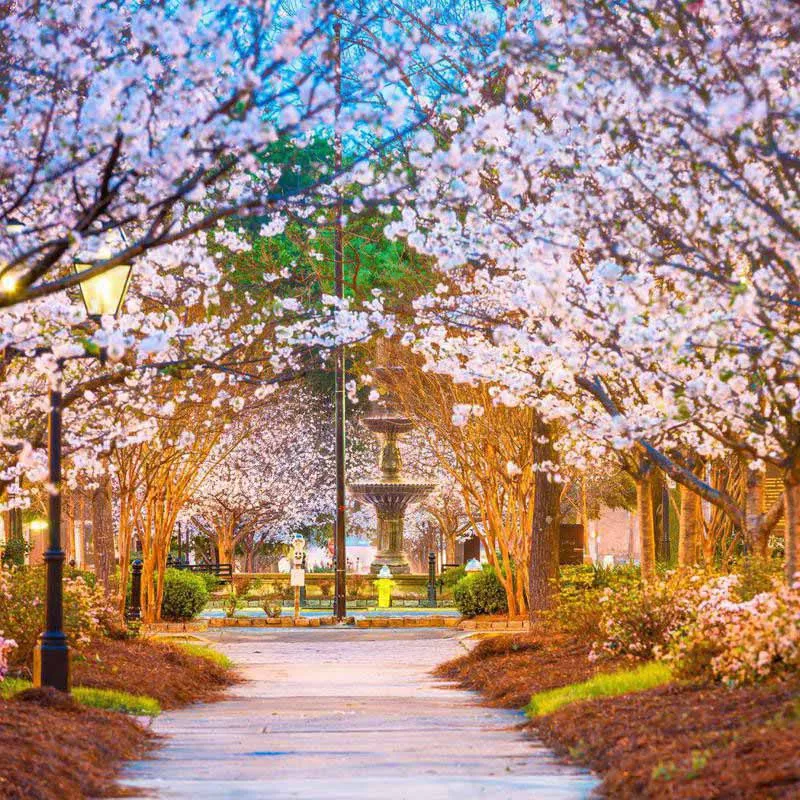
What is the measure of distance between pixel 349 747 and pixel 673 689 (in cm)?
251

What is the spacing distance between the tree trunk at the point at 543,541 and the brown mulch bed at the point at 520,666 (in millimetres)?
2054

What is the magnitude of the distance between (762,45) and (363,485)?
27797 millimetres

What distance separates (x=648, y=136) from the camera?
8.66 meters

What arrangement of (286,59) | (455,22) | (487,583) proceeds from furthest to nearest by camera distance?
(487,583) → (455,22) → (286,59)

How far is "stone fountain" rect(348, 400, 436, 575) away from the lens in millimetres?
34938

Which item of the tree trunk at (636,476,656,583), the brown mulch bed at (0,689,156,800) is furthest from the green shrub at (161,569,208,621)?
the brown mulch bed at (0,689,156,800)

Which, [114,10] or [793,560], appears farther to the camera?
[793,560]

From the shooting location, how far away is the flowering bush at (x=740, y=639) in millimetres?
9125

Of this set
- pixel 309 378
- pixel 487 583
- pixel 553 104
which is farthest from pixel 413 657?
pixel 309 378

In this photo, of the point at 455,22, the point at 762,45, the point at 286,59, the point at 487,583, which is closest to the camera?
the point at 286,59

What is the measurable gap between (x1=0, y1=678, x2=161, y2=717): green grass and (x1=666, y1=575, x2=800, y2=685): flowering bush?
15.8ft

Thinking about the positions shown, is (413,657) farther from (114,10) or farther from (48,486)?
(114,10)

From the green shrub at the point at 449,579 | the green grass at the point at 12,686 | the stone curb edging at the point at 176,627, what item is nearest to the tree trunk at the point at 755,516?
the green grass at the point at 12,686

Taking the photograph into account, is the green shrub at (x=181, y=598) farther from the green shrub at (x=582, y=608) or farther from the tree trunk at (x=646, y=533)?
the tree trunk at (x=646, y=533)
